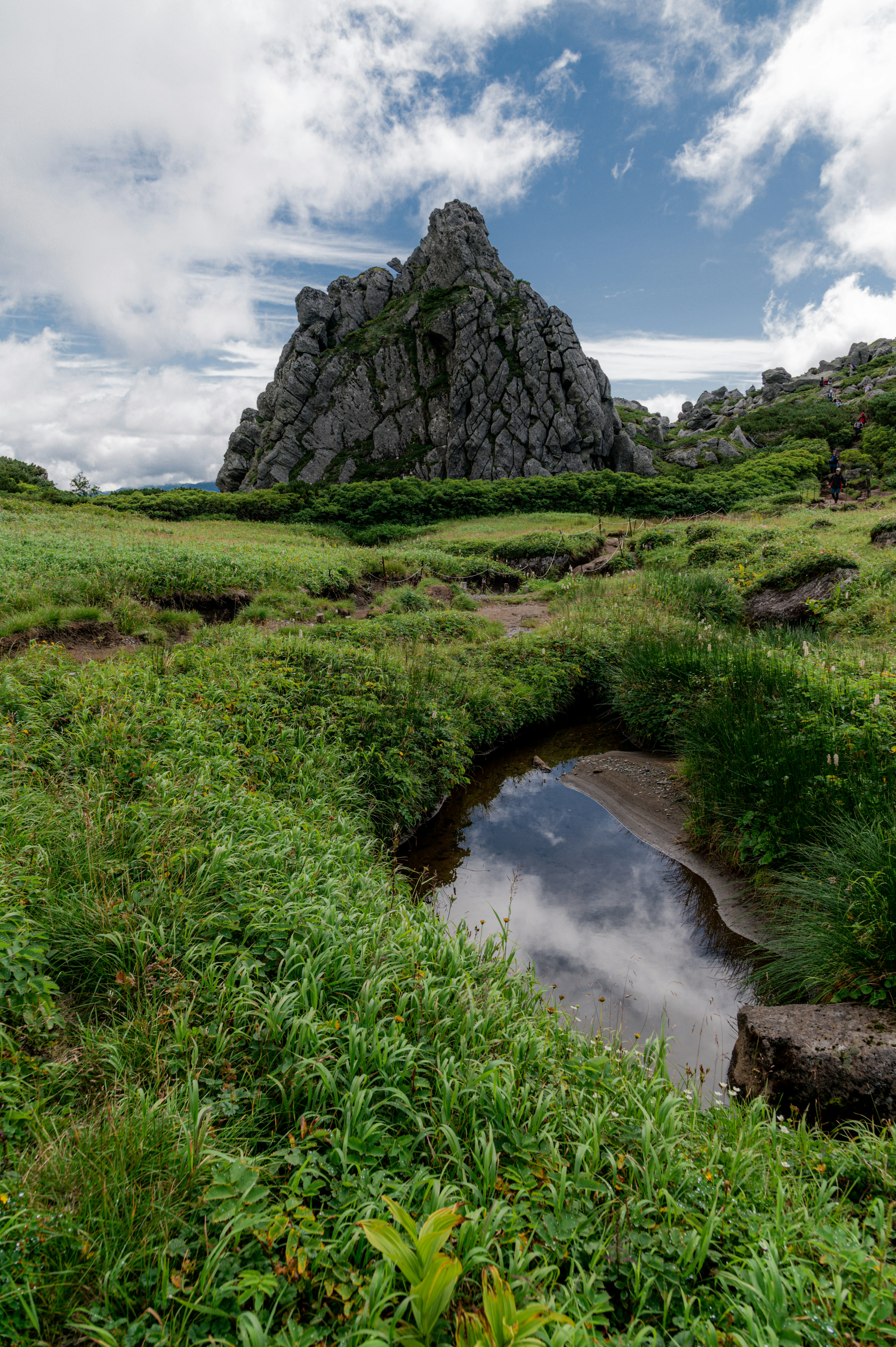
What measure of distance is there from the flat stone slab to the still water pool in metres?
0.49

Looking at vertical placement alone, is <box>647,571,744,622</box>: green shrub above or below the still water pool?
above

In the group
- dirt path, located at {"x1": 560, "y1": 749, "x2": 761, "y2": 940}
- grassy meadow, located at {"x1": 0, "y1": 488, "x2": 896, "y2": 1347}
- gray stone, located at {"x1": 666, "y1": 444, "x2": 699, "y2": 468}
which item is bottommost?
dirt path, located at {"x1": 560, "y1": 749, "x2": 761, "y2": 940}

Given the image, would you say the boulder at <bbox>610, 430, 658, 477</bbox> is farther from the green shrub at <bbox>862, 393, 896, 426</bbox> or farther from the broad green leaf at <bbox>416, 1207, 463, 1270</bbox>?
the broad green leaf at <bbox>416, 1207, 463, 1270</bbox>

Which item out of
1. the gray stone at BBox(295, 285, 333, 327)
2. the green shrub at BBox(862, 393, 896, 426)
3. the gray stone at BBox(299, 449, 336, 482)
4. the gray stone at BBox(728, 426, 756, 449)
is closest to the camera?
the green shrub at BBox(862, 393, 896, 426)

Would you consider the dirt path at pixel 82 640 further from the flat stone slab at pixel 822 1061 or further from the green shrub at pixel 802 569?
the green shrub at pixel 802 569

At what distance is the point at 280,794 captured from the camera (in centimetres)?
711

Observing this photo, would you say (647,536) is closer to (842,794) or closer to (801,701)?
(801,701)

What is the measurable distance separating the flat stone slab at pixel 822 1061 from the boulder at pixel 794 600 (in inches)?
439

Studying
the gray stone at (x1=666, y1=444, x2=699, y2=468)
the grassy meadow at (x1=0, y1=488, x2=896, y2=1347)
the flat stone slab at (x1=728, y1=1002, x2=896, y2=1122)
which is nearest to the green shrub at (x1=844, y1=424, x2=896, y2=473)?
the gray stone at (x1=666, y1=444, x2=699, y2=468)

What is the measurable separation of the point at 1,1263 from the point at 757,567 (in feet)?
62.2

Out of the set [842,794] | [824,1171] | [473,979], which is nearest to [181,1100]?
[473,979]

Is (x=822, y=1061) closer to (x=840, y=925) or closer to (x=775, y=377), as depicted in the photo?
(x=840, y=925)

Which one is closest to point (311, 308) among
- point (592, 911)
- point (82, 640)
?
point (82, 640)

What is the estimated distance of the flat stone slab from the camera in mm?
3885
